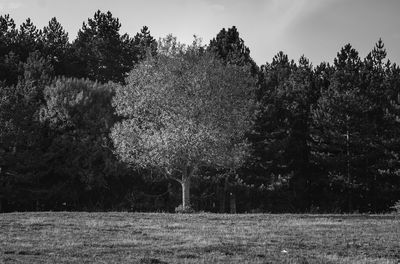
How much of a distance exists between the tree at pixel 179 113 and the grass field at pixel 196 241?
29.1 ft

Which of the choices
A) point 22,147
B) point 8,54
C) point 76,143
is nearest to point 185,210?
point 76,143

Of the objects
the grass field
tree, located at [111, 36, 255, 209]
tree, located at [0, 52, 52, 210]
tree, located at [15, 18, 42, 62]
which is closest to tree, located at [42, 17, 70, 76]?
tree, located at [15, 18, 42, 62]

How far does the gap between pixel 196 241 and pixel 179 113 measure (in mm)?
20443

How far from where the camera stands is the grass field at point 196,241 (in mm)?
18594

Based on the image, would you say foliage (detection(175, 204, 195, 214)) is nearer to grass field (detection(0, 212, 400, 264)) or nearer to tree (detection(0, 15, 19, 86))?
grass field (detection(0, 212, 400, 264))

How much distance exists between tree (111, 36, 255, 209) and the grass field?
29.1ft

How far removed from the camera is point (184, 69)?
1698 inches

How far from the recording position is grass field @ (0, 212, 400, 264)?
A: 1859 cm

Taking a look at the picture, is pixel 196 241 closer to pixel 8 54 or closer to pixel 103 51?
pixel 8 54

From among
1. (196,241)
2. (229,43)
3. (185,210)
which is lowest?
(196,241)

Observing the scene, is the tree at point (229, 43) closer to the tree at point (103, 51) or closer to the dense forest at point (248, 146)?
the dense forest at point (248, 146)

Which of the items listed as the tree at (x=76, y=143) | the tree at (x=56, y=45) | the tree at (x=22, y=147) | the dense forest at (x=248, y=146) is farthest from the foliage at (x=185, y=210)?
the tree at (x=56, y=45)

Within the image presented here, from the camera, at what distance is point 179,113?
42312mm

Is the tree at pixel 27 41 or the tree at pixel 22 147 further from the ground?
the tree at pixel 27 41
